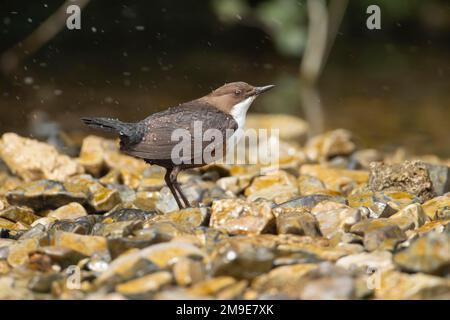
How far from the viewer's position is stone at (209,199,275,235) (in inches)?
226

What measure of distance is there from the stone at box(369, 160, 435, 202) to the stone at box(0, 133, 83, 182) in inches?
133

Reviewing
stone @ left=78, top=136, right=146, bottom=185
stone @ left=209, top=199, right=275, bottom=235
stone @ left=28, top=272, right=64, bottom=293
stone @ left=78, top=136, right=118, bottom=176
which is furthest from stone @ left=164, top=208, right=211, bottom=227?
stone @ left=78, top=136, right=118, bottom=176

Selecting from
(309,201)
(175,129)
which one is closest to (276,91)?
(175,129)

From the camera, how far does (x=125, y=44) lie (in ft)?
58.8

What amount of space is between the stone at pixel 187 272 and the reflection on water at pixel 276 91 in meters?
7.26

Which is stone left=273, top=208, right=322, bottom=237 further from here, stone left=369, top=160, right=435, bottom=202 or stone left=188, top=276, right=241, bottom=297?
stone left=369, top=160, right=435, bottom=202

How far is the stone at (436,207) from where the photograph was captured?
640cm

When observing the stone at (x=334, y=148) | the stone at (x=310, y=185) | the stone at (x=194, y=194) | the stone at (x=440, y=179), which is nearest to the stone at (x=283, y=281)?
the stone at (x=194, y=194)

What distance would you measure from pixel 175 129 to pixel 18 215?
1.61 m

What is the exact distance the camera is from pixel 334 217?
611cm

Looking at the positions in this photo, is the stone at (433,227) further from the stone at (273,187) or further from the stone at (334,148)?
the stone at (334,148)

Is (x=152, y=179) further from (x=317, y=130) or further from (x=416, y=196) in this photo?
(x=317, y=130)

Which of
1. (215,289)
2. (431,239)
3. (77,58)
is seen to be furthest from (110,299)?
(77,58)
